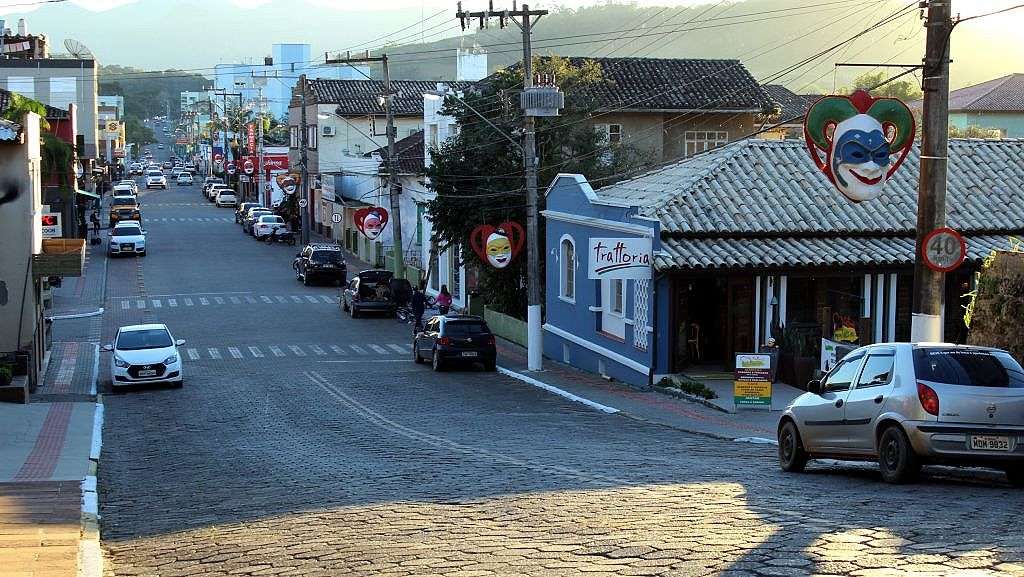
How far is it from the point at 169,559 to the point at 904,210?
81.6ft

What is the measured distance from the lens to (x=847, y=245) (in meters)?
31.1

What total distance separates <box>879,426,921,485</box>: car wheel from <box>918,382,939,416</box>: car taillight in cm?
42

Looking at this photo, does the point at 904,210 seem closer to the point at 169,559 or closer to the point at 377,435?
the point at 377,435

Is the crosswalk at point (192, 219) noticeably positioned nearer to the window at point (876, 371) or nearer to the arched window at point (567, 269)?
the arched window at point (567, 269)

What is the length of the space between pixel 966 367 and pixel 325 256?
47.5m

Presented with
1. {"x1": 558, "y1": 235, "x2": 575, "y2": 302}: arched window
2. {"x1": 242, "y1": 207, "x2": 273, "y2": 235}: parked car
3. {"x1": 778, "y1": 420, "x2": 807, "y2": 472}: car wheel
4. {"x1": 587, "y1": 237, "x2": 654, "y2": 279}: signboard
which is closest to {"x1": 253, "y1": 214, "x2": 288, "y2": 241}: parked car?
{"x1": 242, "y1": 207, "x2": 273, "y2": 235}: parked car

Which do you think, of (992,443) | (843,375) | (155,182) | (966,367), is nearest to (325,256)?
(843,375)

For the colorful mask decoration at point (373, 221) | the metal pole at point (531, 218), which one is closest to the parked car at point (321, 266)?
the colorful mask decoration at point (373, 221)

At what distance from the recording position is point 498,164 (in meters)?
43.7

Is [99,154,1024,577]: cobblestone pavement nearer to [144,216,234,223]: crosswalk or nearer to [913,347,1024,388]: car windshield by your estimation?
[913,347,1024,388]: car windshield

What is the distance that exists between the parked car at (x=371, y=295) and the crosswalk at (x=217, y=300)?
490 cm

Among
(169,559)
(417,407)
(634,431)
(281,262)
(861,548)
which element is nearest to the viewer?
(861,548)

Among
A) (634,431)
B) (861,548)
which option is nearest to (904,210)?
(634,431)

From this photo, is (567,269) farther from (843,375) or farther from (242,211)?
(242,211)
